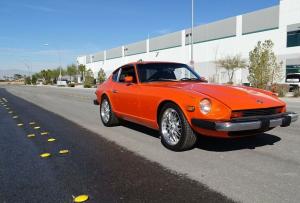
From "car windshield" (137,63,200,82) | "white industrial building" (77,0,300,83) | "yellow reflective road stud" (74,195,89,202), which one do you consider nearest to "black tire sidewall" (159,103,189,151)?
"car windshield" (137,63,200,82)

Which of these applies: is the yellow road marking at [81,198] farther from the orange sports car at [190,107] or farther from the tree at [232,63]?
the tree at [232,63]

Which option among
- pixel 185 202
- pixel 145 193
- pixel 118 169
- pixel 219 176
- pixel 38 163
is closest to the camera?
pixel 185 202

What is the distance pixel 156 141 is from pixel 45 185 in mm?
2526

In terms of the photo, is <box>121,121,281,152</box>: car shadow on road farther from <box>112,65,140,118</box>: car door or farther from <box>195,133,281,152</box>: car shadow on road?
<box>112,65,140,118</box>: car door

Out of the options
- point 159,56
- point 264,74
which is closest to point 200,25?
point 159,56

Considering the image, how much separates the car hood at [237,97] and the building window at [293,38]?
31048 millimetres

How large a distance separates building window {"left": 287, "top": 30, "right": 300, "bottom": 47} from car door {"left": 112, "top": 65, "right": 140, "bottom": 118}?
30387 millimetres

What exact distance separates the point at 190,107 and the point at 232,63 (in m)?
35.7

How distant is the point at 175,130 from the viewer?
16.4 ft

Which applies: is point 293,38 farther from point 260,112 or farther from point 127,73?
point 260,112

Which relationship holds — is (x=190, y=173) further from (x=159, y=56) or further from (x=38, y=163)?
(x=159, y=56)

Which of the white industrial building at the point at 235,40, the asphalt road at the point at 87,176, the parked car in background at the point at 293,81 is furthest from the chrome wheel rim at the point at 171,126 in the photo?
the white industrial building at the point at 235,40

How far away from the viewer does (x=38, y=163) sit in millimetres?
4523

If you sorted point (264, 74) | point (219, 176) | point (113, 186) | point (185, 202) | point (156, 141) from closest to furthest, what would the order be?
1. point (185, 202)
2. point (113, 186)
3. point (219, 176)
4. point (156, 141)
5. point (264, 74)
